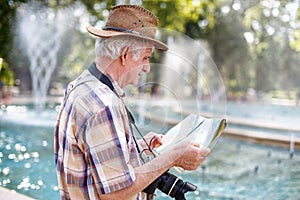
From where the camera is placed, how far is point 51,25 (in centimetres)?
1538

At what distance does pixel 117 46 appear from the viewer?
128cm

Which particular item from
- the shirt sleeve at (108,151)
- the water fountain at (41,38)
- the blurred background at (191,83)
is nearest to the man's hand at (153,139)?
the blurred background at (191,83)

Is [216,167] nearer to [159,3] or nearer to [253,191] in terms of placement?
[253,191]

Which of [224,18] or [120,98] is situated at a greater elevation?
[120,98]

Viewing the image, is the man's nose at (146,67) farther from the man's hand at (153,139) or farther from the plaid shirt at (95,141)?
the man's hand at (153,139)

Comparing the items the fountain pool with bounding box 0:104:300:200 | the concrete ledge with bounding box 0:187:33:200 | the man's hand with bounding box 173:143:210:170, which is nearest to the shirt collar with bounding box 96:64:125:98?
the man's hand with bounding box 173:143:210:170

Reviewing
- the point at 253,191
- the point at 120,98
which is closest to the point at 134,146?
the point at 120,98

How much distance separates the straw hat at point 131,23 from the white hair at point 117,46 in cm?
2

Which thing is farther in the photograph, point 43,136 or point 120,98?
point 43,136

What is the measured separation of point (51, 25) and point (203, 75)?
14.9 metres

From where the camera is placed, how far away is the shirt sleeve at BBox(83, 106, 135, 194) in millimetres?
1146

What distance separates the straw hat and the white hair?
0.02 m

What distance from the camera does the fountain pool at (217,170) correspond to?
4016 mm

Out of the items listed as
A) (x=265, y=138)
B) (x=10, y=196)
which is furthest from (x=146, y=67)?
(x=265, y=138)
